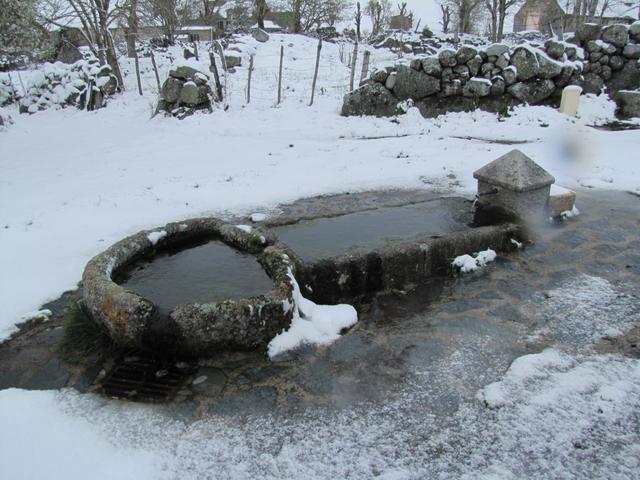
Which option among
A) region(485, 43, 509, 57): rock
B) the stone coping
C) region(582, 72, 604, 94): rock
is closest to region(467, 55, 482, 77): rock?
region(485, 43, 509, 57): rock

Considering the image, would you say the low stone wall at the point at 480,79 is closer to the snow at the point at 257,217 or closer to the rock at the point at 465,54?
the rock at the point at 465,54

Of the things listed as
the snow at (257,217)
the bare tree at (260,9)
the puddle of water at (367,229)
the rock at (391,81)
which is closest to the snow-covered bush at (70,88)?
the rock at (391,81)

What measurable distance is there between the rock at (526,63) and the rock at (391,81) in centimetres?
314

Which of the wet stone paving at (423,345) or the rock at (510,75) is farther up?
the rock at (510,75)

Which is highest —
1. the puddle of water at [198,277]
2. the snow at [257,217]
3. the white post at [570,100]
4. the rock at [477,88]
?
the rock at [477,88]

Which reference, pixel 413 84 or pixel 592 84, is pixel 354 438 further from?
pixel 592 84

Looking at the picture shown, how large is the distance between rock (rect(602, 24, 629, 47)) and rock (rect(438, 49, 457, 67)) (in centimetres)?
446

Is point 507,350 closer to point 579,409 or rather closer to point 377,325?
point 579,409

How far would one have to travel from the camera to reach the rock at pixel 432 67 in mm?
12219

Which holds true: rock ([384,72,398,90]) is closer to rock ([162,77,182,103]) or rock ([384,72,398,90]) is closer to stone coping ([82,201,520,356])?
rock ([162,77,182,103])

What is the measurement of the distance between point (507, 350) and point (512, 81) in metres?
10.4

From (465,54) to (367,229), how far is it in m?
8.79

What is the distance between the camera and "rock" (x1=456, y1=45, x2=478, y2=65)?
12.2 metres

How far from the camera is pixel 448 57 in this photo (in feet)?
39.8
